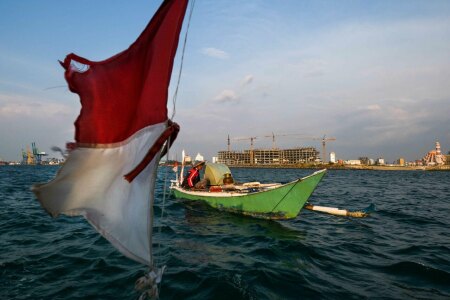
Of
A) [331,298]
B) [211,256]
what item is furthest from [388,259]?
[211,256]

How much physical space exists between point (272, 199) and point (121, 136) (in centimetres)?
1032

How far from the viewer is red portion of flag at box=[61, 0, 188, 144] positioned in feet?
10.5

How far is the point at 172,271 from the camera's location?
22.8ft

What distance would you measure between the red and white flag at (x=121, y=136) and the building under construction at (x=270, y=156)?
163047 mm

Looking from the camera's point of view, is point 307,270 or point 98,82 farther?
point 307,270

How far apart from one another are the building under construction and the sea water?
15454 centimetres

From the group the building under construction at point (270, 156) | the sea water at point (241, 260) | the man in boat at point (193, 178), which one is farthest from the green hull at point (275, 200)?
the building under construction at point (270, 156)

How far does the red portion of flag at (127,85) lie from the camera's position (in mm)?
3191

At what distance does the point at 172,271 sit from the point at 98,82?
5.19 m

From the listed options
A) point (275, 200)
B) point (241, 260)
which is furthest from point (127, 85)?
point (275, 200)

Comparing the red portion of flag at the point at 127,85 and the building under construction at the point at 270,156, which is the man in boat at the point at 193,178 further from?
the building under construction at the point at 270,156

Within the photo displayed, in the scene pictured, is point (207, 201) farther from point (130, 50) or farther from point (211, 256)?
point (130, 50)

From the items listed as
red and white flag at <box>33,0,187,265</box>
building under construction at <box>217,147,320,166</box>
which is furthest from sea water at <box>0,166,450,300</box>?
building under construction at <box>217,147,320,166</box>

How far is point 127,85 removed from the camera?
3.34m
